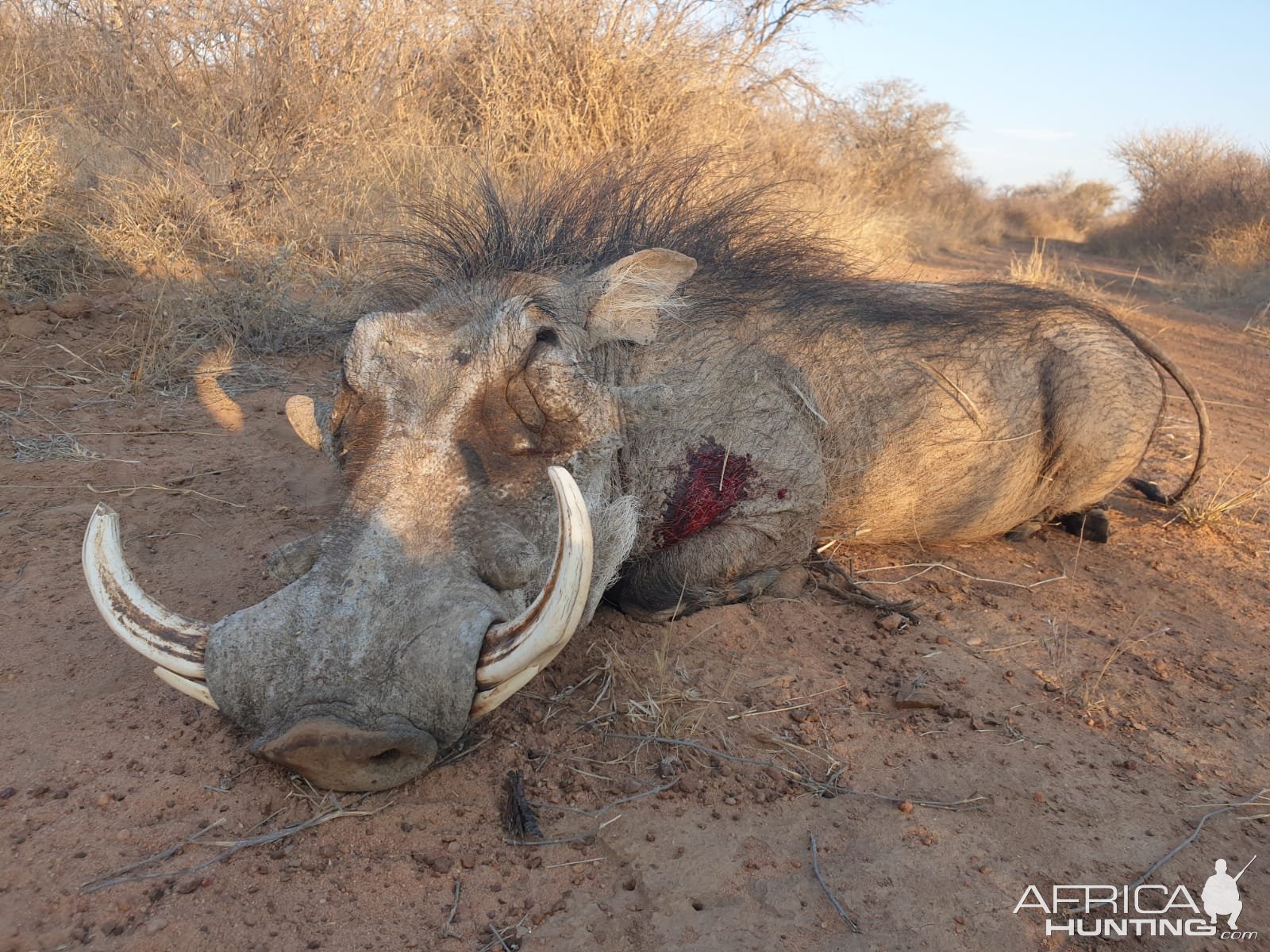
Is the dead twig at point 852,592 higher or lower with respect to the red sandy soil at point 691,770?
higher

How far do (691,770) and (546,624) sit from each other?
63 centimetres

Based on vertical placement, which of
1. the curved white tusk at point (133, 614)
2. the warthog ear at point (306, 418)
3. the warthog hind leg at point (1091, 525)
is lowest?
the warthog hind leg at point (1091, 525)

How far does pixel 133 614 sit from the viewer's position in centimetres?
194

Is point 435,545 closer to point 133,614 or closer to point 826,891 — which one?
point 133,614

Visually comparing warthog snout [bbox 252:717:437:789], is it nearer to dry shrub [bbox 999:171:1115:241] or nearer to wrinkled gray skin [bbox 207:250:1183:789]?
wrinkled gray skin [bbox 207:250:1183:789]

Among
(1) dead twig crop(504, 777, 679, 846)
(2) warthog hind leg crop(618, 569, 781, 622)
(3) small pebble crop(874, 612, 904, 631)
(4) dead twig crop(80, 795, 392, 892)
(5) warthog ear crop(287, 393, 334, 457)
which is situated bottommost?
(4) dead twig crop(80, 795, 392, 892)

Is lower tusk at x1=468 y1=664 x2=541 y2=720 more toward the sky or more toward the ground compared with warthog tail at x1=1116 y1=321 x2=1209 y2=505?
more toward the ground

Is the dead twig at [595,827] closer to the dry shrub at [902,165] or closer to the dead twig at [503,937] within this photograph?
the dead twig at [503,937]

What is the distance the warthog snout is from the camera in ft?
5.57

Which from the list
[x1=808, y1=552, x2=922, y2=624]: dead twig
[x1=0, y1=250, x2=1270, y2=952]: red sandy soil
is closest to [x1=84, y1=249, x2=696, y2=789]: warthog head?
[x1=0, y1=250, x2=1270, y2=952]: red sandy soil

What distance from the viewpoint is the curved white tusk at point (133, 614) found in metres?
1.91

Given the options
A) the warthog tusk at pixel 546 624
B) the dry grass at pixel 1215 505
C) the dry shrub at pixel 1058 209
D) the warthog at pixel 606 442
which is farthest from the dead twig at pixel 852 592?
the dry shrub at pixel 1058 209

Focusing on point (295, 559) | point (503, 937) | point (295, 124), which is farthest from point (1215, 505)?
point (295, 124)

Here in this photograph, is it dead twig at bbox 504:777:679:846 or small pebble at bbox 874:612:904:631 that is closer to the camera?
dead twig at bbox 504:777:679:846
